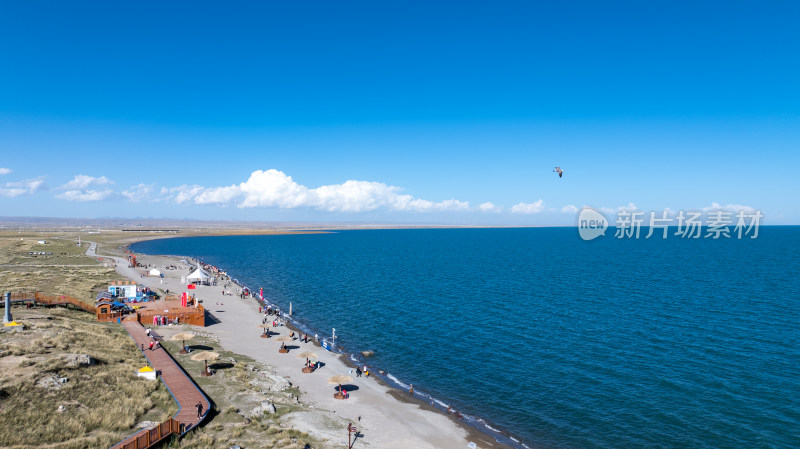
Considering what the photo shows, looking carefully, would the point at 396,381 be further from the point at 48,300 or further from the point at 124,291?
the point at 124,291

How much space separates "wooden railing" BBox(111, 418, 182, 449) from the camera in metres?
21.4

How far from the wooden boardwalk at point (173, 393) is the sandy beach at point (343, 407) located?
5616 mm

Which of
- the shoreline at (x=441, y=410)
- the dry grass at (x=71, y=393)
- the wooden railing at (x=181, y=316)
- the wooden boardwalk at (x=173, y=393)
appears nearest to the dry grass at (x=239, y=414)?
the wooden boardwalk at (x=173, y=393)

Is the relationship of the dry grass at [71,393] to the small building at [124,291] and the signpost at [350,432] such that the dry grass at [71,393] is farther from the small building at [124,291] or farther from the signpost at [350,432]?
the small building at [124,291]

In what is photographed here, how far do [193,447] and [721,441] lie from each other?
112 feet

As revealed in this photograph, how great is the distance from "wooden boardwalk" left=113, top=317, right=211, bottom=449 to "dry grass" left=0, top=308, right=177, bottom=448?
72cm

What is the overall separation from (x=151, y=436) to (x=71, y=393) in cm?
966

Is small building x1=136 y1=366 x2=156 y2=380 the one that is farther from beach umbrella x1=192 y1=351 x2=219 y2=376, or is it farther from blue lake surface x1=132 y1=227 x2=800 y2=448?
blue lake surface x1=132 y1=227 x2=800 y2=448

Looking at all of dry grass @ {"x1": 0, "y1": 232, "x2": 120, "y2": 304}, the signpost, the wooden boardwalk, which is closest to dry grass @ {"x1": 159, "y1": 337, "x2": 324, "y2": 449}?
the wooden boardwalk

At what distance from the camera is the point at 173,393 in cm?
3022

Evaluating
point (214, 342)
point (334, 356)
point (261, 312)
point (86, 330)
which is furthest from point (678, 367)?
point (86, 330)

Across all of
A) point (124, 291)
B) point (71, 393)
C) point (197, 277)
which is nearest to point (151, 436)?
point (71, 393)

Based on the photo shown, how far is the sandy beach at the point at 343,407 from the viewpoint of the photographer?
28.0 m

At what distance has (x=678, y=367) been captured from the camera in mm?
41500
